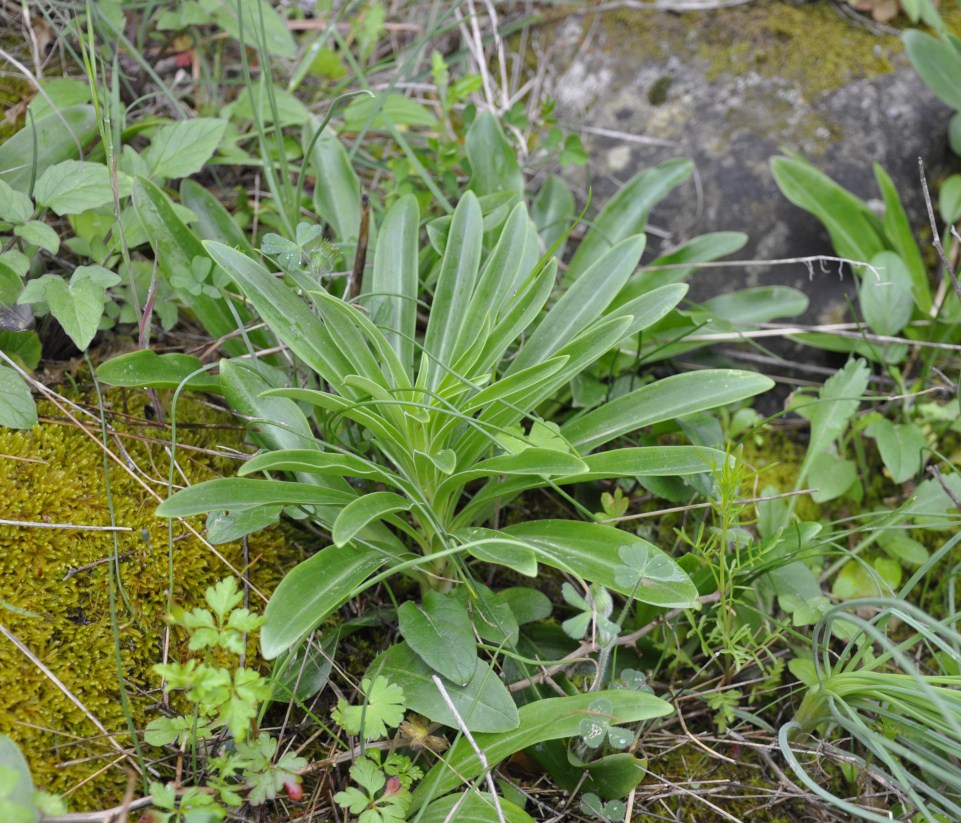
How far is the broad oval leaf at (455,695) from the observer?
1.54 m

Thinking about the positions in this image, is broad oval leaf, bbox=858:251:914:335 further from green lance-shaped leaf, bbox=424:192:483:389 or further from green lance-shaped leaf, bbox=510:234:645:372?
green lance-shaped leaf, bbox=424:192:483:389

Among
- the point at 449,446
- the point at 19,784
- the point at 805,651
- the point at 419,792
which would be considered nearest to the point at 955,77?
the point at 805,651

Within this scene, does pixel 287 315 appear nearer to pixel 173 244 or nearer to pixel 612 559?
pixel 173 244

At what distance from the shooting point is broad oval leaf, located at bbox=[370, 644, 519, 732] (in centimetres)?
154

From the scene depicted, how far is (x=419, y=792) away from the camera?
1561 mm

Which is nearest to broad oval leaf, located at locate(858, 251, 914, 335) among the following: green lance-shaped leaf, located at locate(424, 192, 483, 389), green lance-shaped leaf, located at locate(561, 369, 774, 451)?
green lance-shaped leaf, located at locate(561, 369, 774, 451)

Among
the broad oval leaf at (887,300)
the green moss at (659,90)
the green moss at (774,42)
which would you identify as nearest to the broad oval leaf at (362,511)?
the broad oval leaf at (887,300)

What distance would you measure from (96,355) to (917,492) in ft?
7.19

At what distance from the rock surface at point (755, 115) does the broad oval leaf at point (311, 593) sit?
1575mm

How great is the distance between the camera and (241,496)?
1577 millimetres

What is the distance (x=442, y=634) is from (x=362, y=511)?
31cm

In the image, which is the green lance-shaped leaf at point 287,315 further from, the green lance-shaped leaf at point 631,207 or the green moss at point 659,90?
the green moss at point 659,90

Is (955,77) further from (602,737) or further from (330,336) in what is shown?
(602,737)

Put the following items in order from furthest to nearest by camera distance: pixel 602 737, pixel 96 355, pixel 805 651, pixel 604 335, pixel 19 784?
1. pixel 96 355
2. pixel 805 651
3. pixel 604 335
4. pixel 602 737
5. pixel 19 784
